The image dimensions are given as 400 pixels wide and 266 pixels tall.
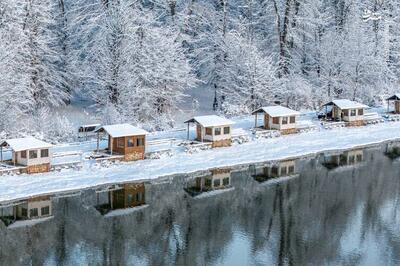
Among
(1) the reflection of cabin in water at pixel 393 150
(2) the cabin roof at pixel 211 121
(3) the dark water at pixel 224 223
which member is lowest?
(3) the dark water at pixel 224 223

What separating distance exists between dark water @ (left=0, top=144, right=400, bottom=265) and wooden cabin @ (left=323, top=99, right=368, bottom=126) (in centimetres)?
1930

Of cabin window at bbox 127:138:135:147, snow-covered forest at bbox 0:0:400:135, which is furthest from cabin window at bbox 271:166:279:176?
snow-covered forest at bbox 0:0:400:135

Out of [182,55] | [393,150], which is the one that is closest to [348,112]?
[393,150]

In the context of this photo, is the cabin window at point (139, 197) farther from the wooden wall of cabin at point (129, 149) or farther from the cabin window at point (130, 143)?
the cabin window at point (130, 143)

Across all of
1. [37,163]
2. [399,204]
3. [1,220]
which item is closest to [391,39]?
[399,204]

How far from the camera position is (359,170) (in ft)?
170

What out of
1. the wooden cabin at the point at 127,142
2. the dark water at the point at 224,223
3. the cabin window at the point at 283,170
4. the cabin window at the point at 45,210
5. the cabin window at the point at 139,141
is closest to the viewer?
the dark water at the point at 224,223

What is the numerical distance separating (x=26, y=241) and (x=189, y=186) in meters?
14.6

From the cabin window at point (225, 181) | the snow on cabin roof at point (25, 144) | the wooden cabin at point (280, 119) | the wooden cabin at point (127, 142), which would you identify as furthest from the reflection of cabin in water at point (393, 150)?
the snow on cabin roof at point (25, 144)

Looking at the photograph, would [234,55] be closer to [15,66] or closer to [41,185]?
[15,66]

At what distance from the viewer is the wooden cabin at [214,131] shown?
5719 cm

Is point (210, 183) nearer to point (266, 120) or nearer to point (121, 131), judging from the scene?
point (121, 131)

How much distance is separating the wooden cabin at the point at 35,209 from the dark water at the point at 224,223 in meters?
0.19

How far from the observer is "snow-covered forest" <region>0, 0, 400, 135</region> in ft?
209
